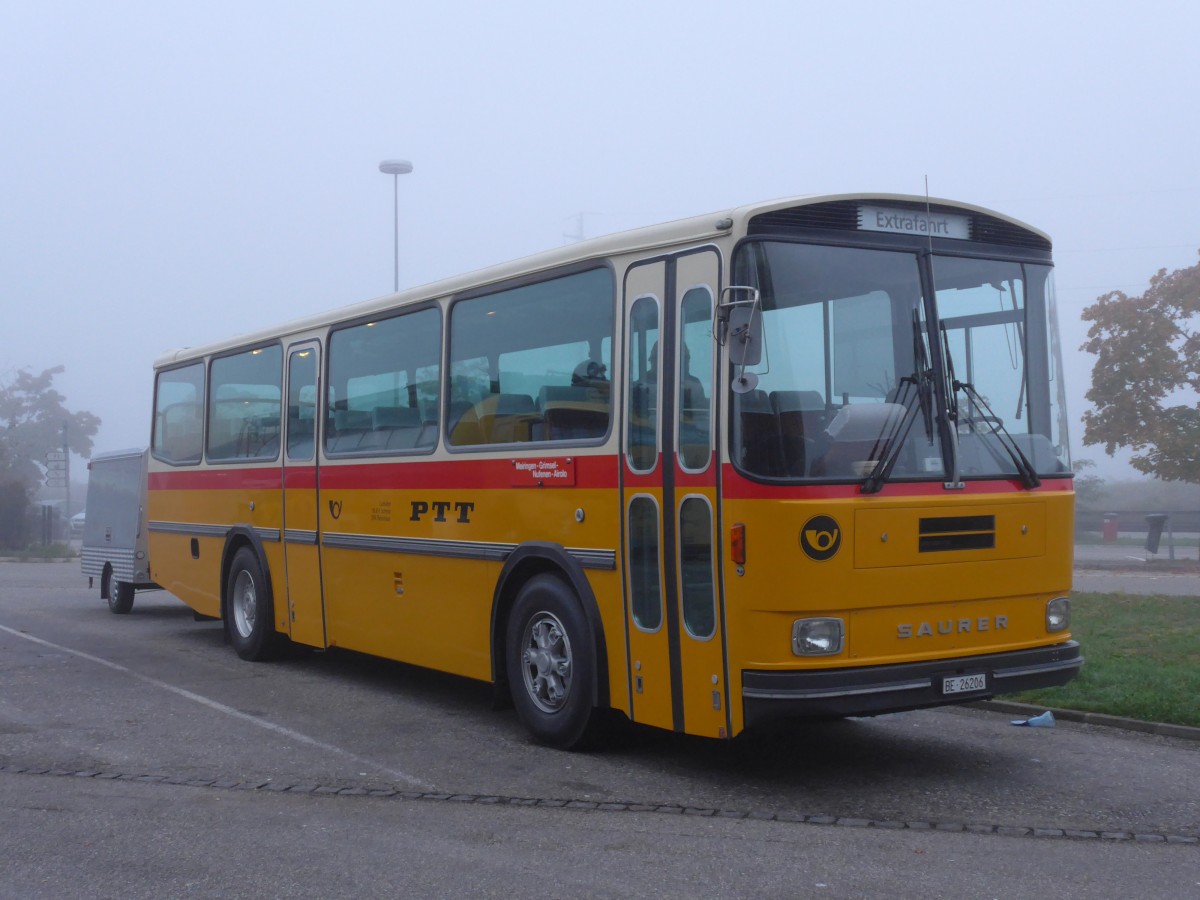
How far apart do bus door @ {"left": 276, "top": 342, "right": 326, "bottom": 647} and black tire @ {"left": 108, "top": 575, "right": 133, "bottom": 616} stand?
702 centimetres

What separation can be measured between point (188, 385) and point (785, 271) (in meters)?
9.53

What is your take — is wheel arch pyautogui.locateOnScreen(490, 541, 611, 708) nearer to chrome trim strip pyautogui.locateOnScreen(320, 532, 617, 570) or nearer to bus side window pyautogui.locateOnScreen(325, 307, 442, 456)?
chrome trim strip pyautogui.locateOnScreen(320, 532, 617, 570)

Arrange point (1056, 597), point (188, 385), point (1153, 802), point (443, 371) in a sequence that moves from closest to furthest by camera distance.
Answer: point (1153, 802)
point (1056, 597)
point (443, 371)
point (188, 385)

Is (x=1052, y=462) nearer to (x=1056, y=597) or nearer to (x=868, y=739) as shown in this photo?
(x=1056, y=597)

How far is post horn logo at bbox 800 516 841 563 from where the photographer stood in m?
6.76

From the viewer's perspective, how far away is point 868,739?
870cm

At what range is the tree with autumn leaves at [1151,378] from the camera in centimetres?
2939

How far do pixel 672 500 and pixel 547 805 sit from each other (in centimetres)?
172

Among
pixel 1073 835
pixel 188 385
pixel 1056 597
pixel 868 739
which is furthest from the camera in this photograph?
pixel 188 385

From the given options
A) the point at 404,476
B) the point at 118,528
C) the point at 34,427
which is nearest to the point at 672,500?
the point at 404,476

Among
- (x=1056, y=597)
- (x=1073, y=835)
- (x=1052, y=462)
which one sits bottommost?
(x=1073, y=835)


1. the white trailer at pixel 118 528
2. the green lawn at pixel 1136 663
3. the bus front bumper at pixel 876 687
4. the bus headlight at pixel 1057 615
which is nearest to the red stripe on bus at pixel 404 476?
the bus front bumper at pixel 876 687

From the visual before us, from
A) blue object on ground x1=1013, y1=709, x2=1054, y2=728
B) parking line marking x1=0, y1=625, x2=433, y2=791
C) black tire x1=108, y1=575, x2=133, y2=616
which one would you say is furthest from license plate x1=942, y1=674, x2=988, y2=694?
black tire x1=108, y1=575, x2=133, y2=616

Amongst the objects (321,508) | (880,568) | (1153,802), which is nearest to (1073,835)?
(1153,802)
